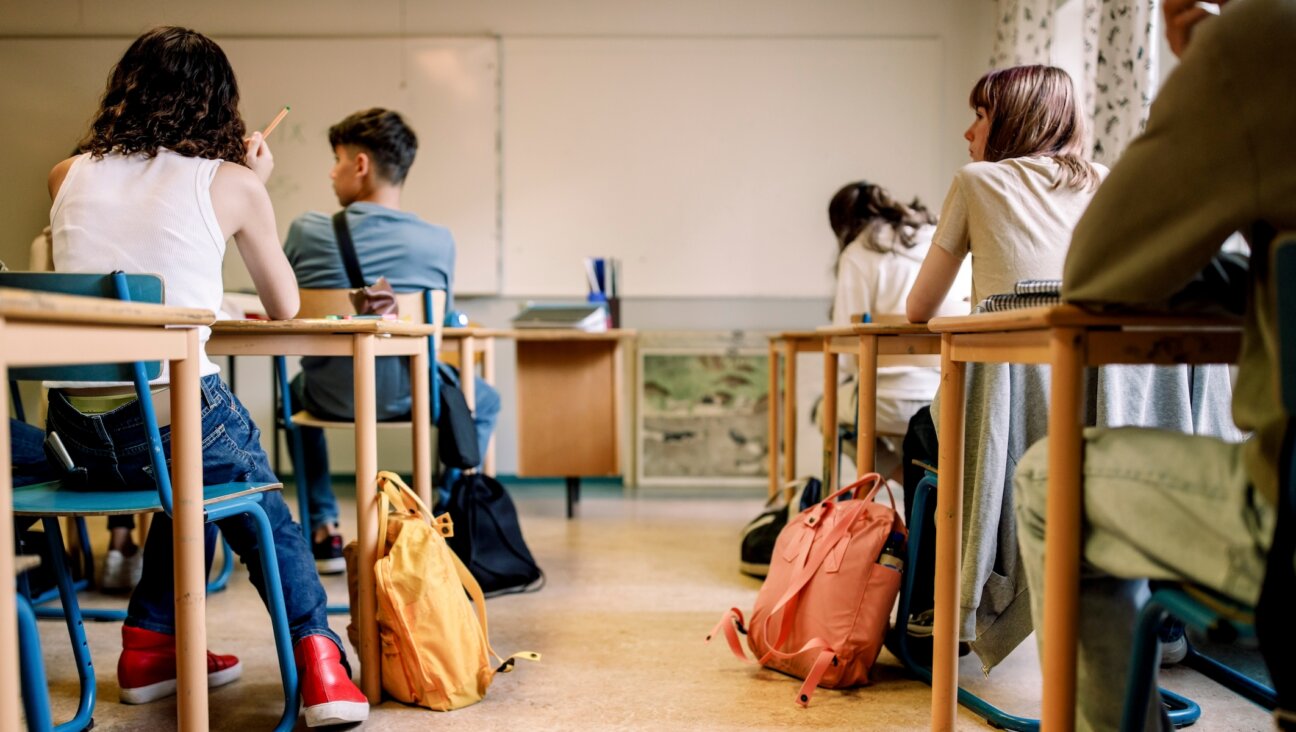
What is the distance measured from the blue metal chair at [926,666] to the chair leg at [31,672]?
1.33 meters

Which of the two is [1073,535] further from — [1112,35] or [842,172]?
[842,172]

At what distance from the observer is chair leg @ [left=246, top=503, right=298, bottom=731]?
1.45 metres

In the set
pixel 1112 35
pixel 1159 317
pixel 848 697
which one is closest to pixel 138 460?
pixel 848 697

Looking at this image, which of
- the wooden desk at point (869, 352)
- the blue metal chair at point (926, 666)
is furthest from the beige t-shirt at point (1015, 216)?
the blue metal chair at point (926, 666)

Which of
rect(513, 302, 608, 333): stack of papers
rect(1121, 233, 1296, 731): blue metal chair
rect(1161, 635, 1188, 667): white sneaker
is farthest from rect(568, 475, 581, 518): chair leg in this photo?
rect(1121, 233, 1296, 731): blue metal chair

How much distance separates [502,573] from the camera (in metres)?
2.38

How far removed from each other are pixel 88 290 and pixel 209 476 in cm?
38

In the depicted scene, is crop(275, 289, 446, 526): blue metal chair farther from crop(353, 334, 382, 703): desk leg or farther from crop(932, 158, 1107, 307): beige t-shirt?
crop(932, 158, 1107, 307): beige t-shirt

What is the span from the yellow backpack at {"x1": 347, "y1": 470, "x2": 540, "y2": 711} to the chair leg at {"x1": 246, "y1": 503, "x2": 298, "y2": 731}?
175mm

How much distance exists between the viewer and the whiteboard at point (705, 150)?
429cm

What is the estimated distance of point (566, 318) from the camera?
3.30 m

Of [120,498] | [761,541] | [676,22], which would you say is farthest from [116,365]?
[676,22]

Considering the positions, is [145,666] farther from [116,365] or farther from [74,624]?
[116,365]

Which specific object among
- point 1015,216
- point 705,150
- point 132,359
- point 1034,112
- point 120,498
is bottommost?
point 120,498
